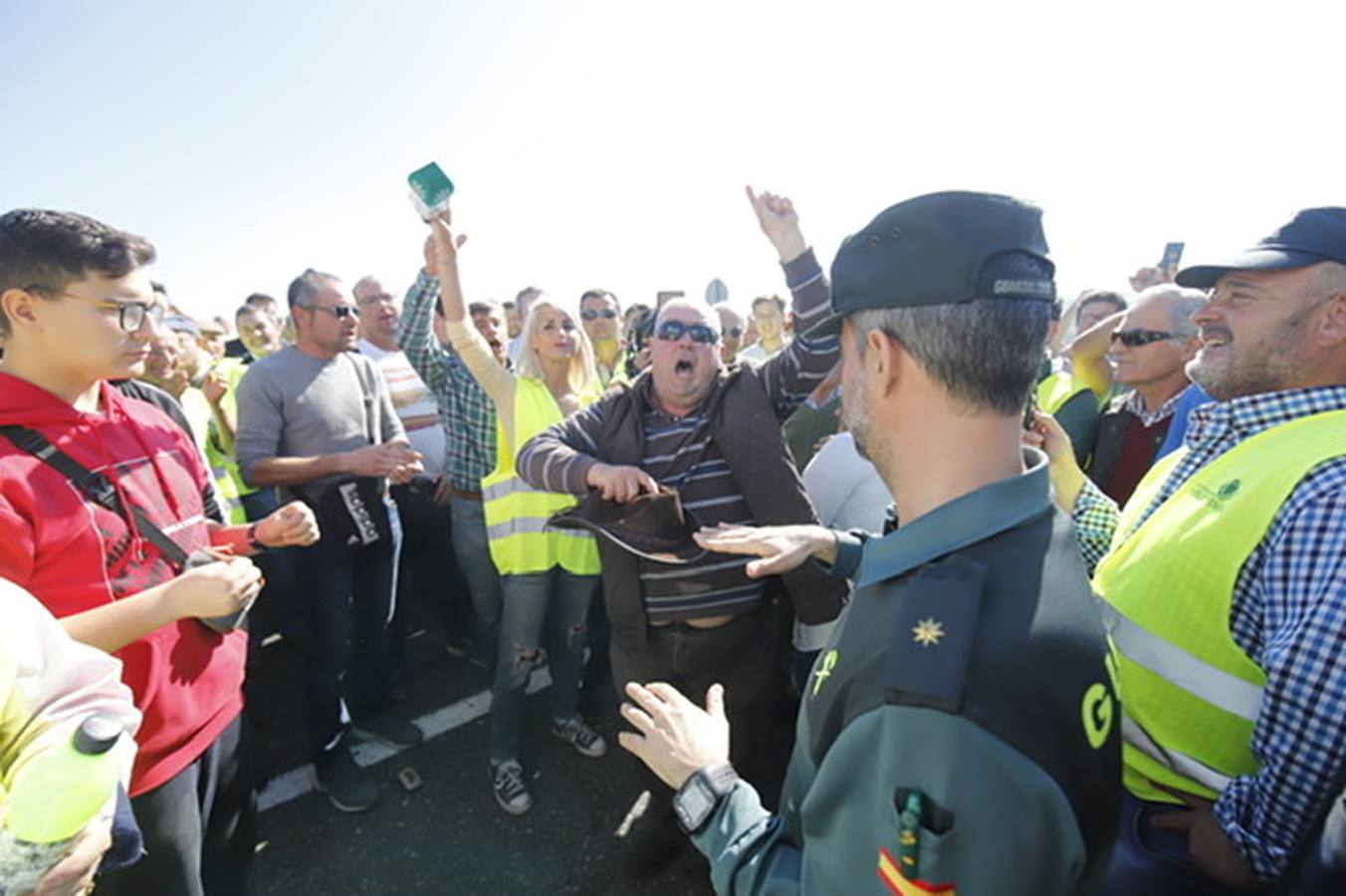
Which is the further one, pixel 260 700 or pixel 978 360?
pixel 260 700

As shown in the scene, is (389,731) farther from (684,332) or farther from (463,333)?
(684,332)

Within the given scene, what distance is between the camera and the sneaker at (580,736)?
3.60 meters

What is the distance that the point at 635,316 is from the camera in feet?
26.2

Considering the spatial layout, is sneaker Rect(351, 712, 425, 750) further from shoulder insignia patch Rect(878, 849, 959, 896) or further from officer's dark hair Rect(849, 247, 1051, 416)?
officer's dark hair Rect(849, 247, 1051, 416)

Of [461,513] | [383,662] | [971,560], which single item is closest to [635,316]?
[461,513]

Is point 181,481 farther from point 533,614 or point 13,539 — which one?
point 533,614

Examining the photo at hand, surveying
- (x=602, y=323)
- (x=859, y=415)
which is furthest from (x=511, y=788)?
(x=602, y=323)

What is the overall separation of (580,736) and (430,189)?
3184 mm

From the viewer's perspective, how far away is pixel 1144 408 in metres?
3.49

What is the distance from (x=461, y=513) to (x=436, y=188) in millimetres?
1968

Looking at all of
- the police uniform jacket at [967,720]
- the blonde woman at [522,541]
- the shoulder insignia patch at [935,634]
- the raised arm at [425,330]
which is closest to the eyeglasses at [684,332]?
the blonde woman at [522,541]

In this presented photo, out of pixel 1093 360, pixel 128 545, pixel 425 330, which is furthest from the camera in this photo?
pixel 1093 360

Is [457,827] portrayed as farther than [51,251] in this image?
Yes

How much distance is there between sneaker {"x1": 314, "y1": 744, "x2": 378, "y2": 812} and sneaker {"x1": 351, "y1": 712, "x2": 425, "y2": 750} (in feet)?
1.06
